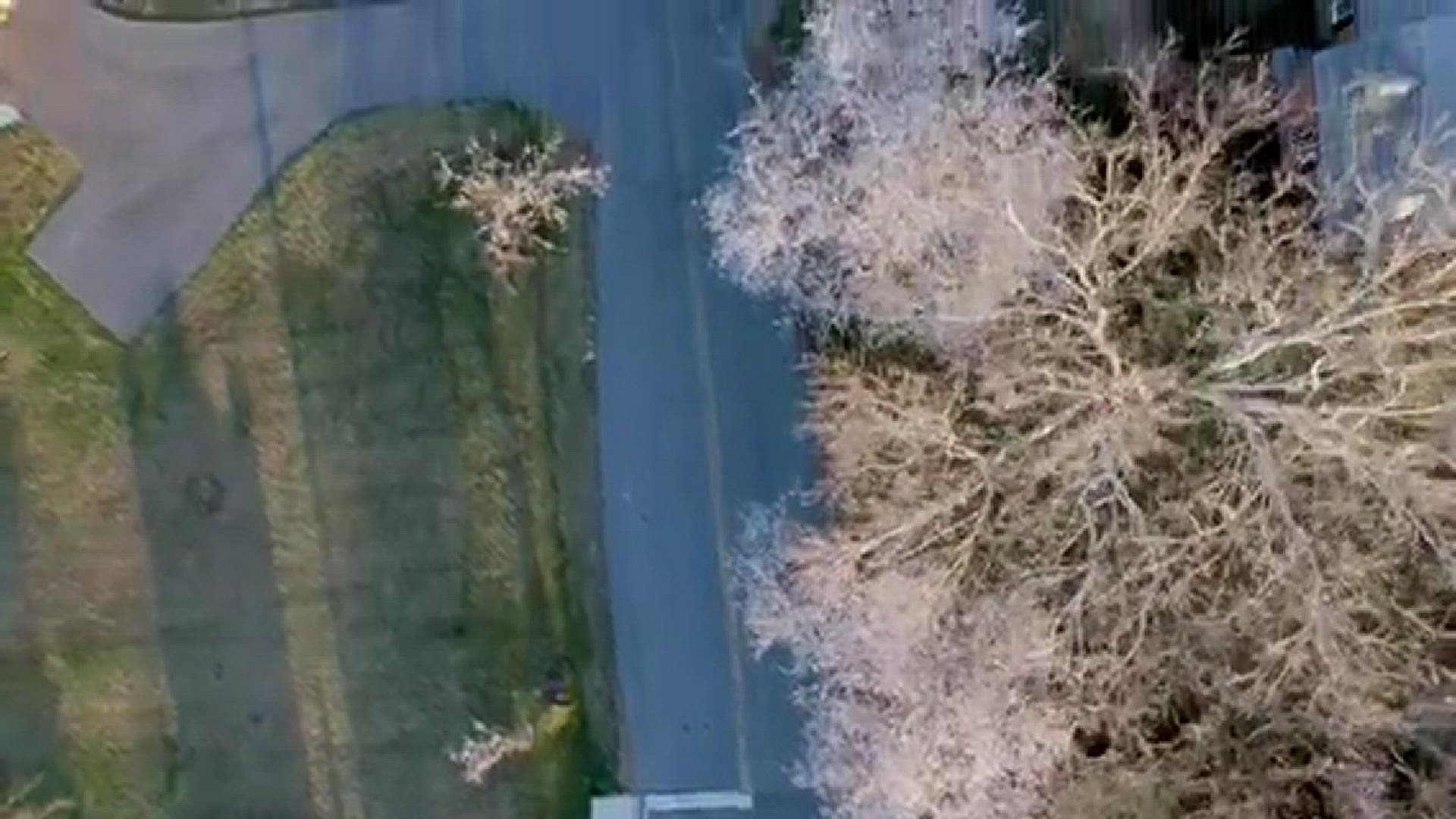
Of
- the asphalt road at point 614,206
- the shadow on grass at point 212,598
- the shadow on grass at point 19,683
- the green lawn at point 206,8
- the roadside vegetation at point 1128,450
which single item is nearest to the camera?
the roadside vegetation at point 1128,450

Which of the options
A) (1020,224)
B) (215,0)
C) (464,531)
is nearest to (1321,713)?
(1020,224)

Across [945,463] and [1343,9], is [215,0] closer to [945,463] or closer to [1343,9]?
[945,463]

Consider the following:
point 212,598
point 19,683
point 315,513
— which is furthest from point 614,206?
point 19,683

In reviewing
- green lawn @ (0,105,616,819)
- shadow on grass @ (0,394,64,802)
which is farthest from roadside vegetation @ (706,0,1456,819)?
shadow on grass @ (0,394,64,802)

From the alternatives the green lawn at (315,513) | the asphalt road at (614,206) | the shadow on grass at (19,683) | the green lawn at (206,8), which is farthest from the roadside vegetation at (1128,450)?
the shadow on grass at (19,683)

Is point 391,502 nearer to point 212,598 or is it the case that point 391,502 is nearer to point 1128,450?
point 212,598

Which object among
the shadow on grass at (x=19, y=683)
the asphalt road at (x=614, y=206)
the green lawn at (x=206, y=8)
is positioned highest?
the green lawn at (x=206, y=8)

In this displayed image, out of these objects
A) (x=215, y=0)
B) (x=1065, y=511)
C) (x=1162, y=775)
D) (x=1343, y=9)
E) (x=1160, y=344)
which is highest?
(x=215, y=0)

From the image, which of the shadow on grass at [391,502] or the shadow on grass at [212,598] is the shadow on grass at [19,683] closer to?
the shadow on grass at [212,598]
